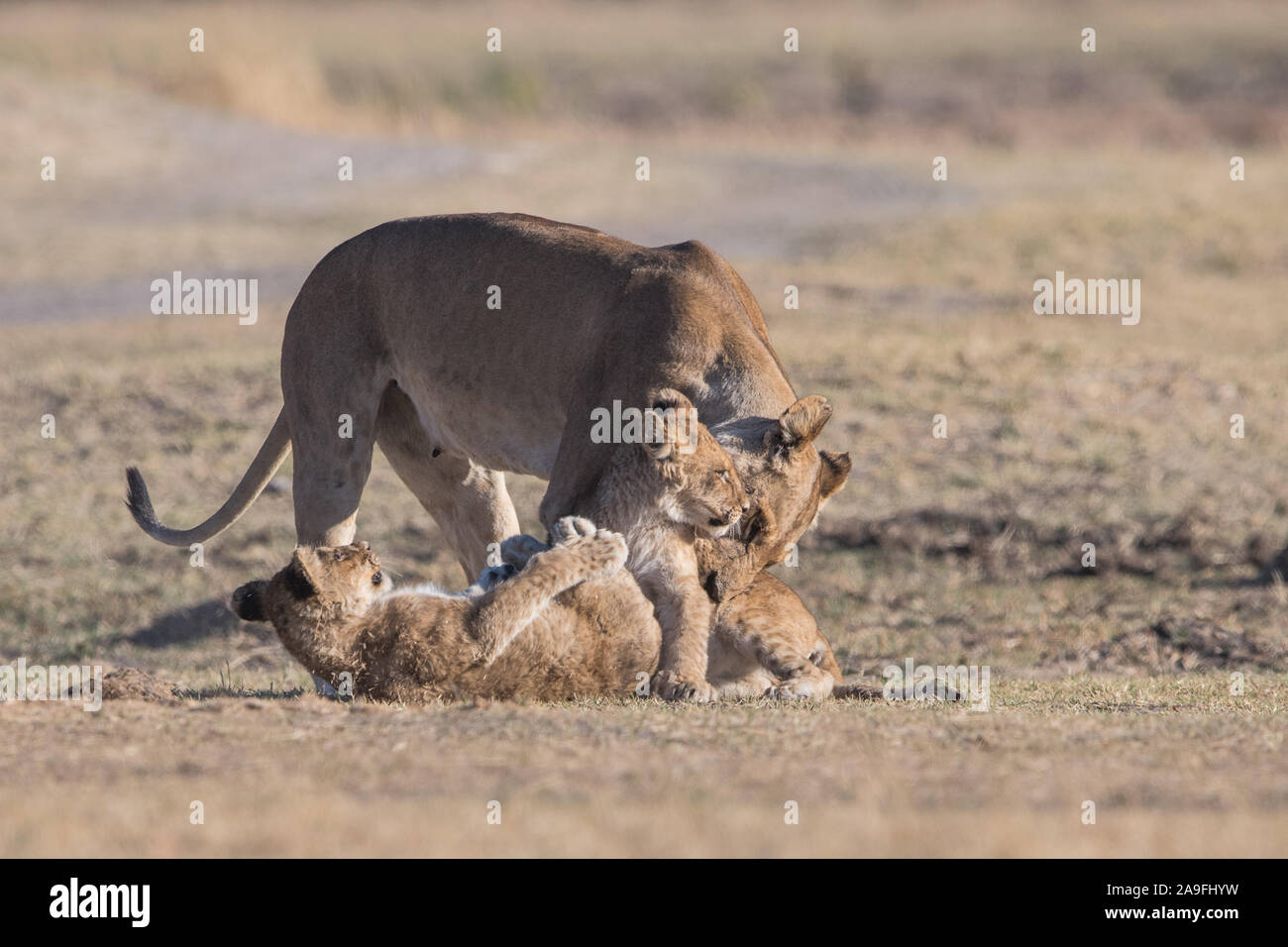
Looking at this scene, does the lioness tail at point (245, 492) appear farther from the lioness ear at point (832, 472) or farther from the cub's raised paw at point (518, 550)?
the lioness ear at point (832, 472)

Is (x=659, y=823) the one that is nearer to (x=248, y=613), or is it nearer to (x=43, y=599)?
(x=248, y=613)

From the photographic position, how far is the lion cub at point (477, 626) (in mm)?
5598

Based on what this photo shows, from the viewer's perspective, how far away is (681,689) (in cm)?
571

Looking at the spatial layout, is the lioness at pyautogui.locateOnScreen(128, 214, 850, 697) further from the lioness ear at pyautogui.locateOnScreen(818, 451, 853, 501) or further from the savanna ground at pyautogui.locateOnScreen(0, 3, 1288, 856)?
the savanna ground at pyautogui.locateOnScreen(0, 3, 1288, 856)

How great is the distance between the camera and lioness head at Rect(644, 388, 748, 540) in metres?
5.42

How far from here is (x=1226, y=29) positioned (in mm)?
47125

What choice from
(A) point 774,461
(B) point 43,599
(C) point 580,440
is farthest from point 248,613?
(B) point 43,599

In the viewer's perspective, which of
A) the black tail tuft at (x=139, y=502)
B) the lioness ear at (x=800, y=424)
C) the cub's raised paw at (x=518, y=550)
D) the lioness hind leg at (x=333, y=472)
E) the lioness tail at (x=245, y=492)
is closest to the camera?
the lioness ear at (x=800, y=424)

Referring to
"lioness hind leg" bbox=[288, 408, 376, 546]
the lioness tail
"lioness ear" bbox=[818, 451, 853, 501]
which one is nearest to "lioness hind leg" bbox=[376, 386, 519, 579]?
"lioness hind leg" bbox=[288, 408, 376, 546]

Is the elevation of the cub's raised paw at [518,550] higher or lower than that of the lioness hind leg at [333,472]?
lower

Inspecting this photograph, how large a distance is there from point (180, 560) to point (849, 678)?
428 centimetres

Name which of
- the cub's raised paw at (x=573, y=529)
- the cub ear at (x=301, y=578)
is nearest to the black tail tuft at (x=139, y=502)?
the cub ear at (x=301, y=578)

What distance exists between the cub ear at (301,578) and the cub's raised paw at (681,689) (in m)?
1.16

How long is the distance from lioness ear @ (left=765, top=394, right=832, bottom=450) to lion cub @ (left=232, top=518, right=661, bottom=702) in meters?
0.61
